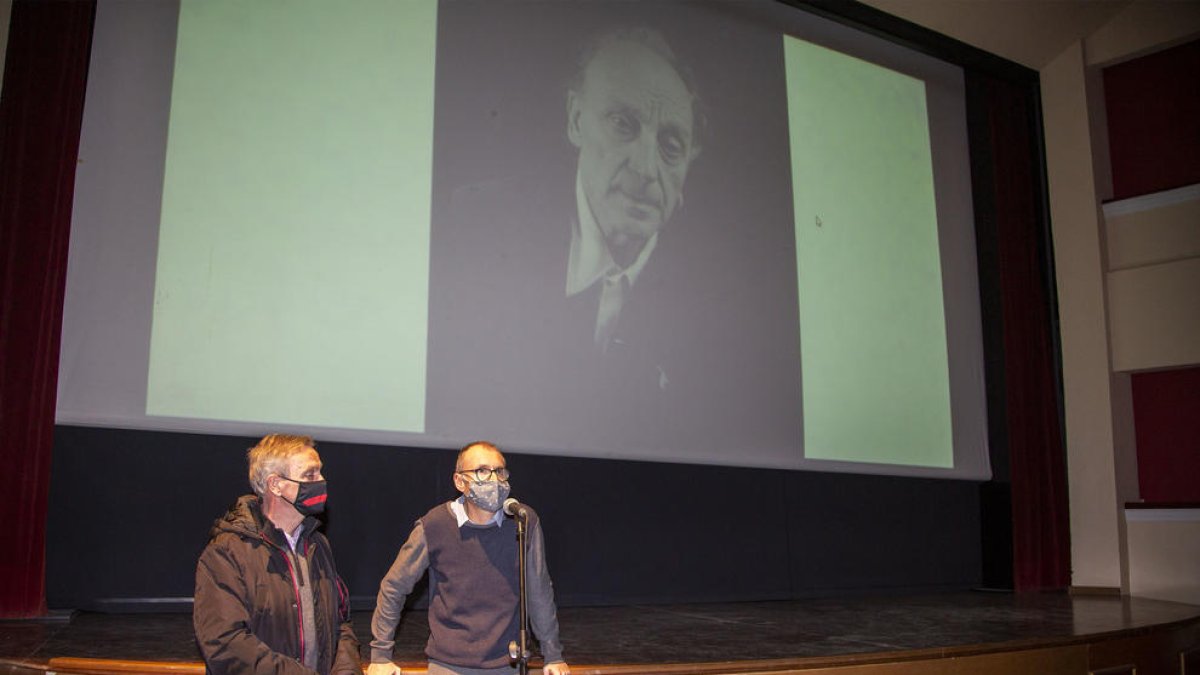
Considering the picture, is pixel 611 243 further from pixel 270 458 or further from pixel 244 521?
pixel 244 521

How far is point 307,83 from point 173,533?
2197 millimetres

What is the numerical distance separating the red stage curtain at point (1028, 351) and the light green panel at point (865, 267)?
2.24ft

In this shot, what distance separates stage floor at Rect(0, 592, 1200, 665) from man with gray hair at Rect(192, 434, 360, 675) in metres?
1.09

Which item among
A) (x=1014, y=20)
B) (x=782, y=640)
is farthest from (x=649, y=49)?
(x=782, y=640)

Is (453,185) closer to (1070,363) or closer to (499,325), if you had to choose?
(499,325)

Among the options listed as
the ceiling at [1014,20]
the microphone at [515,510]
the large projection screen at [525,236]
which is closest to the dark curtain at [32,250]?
the large projection screen at [525,236]

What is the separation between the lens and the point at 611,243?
18.2 feet

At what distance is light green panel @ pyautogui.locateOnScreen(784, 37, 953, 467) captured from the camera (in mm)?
6250

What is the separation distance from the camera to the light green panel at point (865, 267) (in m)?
6.25

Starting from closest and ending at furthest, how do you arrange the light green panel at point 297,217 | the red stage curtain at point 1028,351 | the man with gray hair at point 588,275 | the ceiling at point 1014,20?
the light green panel at point 297,217 < the man with gray hair at point 588,275 < the ceiling at point 1014,20 < the red stage curtain at point 1028,351

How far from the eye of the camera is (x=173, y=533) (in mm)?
4465

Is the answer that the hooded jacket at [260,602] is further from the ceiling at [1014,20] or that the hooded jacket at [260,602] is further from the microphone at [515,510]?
the ceiling at [1014,20]

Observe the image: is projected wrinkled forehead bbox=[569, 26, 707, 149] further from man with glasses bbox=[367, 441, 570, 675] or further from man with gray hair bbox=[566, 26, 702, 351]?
man with glasses bbox=[367, 441, 570, 675]

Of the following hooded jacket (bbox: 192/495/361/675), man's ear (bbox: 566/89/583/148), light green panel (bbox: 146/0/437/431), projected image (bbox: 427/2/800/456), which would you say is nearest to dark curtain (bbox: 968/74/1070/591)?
projected image (bbox: 427/2/800/456)
